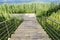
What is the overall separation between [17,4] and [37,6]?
238 centimetres

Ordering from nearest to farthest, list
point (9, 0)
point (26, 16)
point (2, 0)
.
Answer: point (26, 16) < point (2, 0) < point (9, 0)

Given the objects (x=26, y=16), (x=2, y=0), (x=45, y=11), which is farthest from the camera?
(x=2, y=0)

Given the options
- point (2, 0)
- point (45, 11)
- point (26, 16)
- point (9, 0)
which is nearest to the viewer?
point (45, 11)

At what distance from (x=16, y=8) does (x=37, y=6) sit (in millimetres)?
2569

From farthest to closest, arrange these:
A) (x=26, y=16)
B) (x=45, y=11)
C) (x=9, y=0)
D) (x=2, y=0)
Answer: (x=9, y=0) < (x=2, y=0) < (x=26, y=16) < (x=45, y=11)

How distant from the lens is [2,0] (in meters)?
25.5

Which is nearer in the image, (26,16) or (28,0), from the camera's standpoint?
(26,16)

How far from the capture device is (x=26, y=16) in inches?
944

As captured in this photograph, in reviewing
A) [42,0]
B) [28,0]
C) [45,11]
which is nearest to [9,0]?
[28,0]

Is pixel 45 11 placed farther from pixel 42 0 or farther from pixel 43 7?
pixel 42 0

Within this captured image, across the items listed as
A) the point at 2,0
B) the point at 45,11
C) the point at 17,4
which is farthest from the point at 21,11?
the point at 45,11

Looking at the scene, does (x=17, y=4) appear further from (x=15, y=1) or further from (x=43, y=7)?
(x=43, y=7)

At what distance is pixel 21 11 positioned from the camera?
26.5 metres

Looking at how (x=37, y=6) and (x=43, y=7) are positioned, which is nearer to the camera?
(x=43, y=7)
